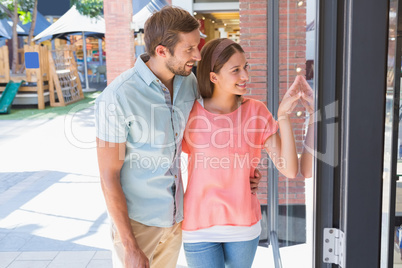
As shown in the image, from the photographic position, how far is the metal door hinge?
1179 mm

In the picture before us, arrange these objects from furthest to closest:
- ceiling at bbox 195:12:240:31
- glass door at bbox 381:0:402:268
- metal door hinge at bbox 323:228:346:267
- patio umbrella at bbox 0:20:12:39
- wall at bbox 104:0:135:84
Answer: patio umbrella at bbox 0:20:12:39, ceiling at bbox 195:12:240:31, wall at bbox 104:0:135:84, metal door hinge at bbox 323:228:346:267, glass door at bbox 381:0:402:268

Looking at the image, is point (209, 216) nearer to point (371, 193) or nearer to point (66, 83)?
point (371, 193)

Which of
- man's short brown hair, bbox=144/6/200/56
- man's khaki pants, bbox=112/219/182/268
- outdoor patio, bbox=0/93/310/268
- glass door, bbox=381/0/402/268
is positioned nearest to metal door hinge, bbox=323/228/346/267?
glass door, bbox=381/0/402/268

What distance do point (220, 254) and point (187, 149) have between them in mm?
437

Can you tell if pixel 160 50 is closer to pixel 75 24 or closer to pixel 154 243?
pixel 154 243

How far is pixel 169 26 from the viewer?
5.54 ft

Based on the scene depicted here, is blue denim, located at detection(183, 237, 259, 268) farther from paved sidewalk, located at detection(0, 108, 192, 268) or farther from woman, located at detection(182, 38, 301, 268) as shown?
paved sidewalk, located at detection(0, 108, 192, 268)

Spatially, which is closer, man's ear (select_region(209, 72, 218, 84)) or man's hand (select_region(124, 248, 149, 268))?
man's hand (select_region(124, 248, 149, 268))

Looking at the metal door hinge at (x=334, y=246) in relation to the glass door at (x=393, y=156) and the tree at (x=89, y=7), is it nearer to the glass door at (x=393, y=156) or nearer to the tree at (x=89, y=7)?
the glass door at (x=393, y=156)

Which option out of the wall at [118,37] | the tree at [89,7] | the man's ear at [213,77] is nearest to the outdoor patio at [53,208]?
the man's ear at [213,77]

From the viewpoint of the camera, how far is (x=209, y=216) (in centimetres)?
180

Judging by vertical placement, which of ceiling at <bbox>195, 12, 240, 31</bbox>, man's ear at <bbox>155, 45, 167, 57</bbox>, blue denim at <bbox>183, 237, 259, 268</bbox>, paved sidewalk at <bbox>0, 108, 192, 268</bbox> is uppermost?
ceiling at <bbox>195, 12, 240, 31</bbox>

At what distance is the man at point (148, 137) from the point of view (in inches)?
65.0

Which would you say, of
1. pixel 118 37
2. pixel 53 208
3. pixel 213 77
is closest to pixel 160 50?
pixel 213 77
